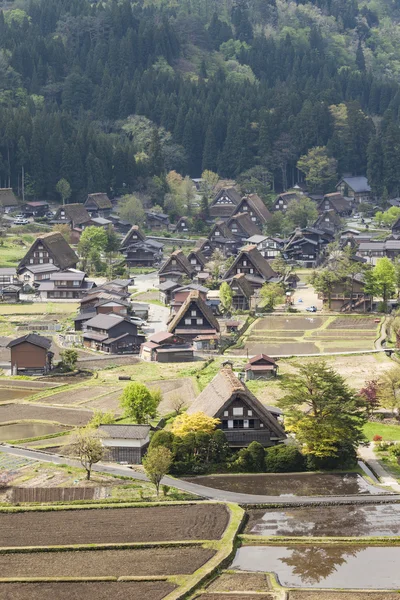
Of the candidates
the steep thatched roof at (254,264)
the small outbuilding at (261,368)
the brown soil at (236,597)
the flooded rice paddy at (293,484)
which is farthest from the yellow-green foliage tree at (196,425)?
the steep thatched roof at (254,264)

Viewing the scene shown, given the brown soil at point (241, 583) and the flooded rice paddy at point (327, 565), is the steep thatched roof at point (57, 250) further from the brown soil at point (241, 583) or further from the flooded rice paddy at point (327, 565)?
the brown soil at point (241, 583)

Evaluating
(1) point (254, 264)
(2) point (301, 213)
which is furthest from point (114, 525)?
(2) point (301, 213)

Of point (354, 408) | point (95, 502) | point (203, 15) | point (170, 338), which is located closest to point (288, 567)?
point (95, 502)

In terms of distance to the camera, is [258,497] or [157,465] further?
[258,497]

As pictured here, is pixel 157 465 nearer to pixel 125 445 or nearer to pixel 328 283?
pixel 125 445

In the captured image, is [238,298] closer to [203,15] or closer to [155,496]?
[155,496]

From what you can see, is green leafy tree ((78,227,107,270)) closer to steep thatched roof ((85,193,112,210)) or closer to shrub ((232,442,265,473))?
steep thatched roof ((85,193,112,210))

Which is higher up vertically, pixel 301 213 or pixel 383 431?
pixel 301 213
